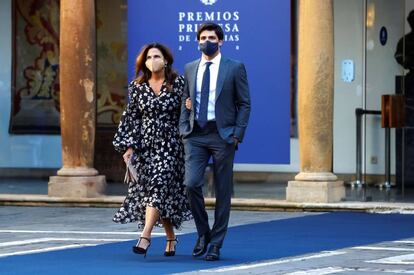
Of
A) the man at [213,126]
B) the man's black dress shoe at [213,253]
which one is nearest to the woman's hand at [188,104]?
the man at [213,126]

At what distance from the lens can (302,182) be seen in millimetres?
19578

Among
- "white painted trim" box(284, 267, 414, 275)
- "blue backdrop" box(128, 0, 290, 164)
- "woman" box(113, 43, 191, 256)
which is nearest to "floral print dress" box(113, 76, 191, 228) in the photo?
"woman" box(113, 43, 191, 256)

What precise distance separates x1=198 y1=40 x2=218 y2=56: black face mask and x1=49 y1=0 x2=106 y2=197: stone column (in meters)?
7.38

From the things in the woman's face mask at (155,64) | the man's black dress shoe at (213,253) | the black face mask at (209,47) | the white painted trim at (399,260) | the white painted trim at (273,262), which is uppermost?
the black face mask at (209,47)

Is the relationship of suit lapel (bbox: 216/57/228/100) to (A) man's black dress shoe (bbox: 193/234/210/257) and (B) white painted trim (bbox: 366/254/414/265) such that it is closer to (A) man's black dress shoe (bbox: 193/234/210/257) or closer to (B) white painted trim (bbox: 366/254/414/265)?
(A) man's black dress shoe (bbox: 193/234/210/257)

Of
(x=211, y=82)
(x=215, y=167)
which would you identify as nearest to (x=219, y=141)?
(x=215, y=167)

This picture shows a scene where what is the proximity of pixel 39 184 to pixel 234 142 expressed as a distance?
1077cm

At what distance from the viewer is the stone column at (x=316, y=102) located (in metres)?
19.5

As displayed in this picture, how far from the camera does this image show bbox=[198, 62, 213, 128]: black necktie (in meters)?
13.1

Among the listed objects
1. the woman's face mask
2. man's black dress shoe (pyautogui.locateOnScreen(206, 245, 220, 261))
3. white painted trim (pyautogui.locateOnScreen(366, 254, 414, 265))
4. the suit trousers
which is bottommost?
white painted trim (pyautogui.locateOnScreen(366, 254, 414, 265))

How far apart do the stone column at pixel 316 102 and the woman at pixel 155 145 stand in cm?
615

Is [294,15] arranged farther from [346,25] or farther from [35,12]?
[35,12]

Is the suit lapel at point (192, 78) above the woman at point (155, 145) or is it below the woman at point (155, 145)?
above

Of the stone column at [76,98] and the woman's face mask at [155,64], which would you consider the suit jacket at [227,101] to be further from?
the stone column at [76,98]
